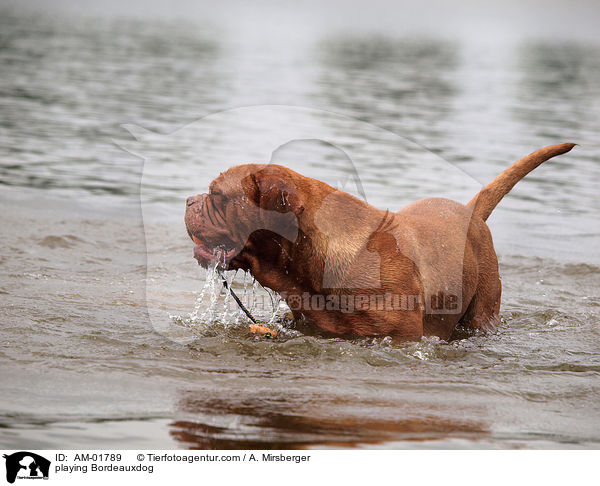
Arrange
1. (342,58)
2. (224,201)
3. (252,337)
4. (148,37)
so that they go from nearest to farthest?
(224,201) → (252,337) → (342,58) → (148,37)

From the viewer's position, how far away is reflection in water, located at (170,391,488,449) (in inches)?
160

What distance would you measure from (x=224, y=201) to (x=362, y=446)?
1.60 metres

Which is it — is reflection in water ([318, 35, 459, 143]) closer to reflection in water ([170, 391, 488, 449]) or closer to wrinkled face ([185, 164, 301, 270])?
wrinkled face ([185, 164, 301, 270])

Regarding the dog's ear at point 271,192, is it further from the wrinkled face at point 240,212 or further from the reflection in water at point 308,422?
the reflection in water at point 308,422

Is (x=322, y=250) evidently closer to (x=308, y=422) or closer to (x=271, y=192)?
(x=271, y=192)

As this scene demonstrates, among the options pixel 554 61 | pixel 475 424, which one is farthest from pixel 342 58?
pixel 475 424

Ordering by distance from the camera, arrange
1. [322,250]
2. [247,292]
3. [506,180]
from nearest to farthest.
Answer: [322,250] < [506,180] < [247,292]

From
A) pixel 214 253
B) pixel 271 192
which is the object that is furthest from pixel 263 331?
pixel 271 192

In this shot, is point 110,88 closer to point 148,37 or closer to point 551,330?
point 551,330

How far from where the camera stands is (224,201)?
4.81 meters

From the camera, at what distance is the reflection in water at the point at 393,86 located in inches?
677

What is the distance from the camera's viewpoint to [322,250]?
16.1 ft
